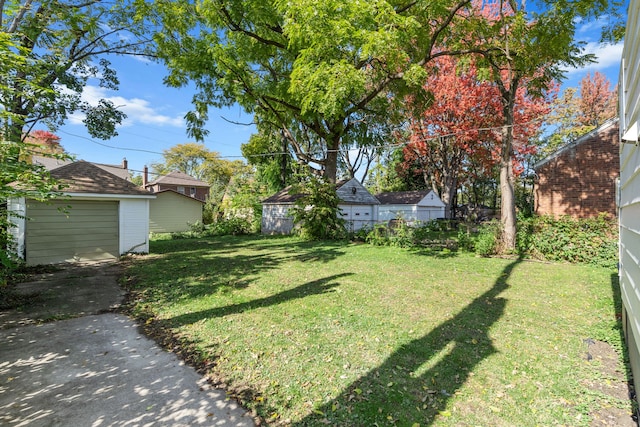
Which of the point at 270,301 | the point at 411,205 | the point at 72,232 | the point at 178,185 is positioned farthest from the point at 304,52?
the point at 178,185

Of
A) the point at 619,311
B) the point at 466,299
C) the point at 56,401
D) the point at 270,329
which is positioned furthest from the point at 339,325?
the point at 619,311

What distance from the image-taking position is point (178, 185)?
32750 mm

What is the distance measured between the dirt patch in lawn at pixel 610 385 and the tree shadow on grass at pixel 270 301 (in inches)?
159

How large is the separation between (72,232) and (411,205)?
20.8 m

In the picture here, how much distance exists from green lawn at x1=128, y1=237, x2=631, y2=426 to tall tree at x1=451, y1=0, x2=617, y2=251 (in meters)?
4.52

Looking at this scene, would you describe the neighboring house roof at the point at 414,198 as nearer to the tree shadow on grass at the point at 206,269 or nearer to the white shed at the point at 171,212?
the tree shadow on grass at the point at 206,269

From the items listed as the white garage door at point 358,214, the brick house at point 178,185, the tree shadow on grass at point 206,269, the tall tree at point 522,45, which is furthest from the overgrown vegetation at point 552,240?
the brick house at point 178,185

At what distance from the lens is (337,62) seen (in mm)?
9797

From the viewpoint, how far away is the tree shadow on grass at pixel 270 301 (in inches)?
187

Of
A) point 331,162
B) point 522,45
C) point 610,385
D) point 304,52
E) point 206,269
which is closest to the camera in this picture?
point 610,385

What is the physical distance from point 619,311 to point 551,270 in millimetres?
3263

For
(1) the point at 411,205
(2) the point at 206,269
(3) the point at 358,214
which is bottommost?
(2) the point at 206,269

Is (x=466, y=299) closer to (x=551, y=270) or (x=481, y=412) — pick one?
(x=481, y=412)

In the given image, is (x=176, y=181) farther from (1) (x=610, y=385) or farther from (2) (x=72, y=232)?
(1) (x=610, y=385)
